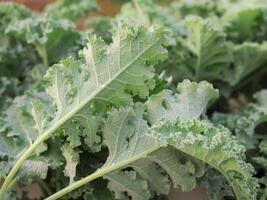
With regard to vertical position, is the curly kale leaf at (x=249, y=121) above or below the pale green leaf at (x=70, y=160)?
above

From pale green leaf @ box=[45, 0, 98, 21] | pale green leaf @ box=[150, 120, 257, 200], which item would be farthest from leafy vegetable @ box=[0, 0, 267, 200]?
pale green leaf @ box=[45, 0, 98, 21]

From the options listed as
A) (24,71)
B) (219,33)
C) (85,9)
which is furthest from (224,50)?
(24,71)

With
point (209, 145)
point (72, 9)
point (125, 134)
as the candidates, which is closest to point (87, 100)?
point (125, 134)

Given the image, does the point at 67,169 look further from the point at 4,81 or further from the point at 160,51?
the point at 4,81

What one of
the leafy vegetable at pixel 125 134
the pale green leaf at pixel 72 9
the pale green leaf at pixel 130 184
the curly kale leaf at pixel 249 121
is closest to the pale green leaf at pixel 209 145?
the leafy vegetable at pixel 125 134

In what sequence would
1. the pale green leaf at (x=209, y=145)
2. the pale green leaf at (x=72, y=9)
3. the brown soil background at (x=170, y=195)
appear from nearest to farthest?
the pale green leaf at (x=209, y=145), the brown soil background at (x=170, y=195), the pale green leaf at (x=72, y=9)

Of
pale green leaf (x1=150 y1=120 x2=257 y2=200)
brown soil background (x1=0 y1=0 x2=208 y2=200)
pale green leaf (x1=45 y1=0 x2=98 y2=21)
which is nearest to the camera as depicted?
pale green leaf (x1=150 y1=120 x2=257 y2=200)

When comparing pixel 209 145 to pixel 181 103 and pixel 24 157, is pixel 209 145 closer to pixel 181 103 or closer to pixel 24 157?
pixel 181 103

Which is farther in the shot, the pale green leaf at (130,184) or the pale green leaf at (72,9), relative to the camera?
the pale green leaf at (72,9)

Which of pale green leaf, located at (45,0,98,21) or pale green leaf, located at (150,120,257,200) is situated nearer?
pale green leaf, located at (150,120,257,200)

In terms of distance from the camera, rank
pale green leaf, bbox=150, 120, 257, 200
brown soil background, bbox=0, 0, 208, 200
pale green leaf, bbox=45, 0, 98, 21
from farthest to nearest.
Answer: pale green leaf, bbox=45, 0, 98, 21, brown soil background, bbox=0, 0, 208, 200, pale green leaf, bbox=150, 120, 257, 200

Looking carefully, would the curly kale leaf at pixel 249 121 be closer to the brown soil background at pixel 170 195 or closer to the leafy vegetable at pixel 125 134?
the leafy vegetable at pixel 125 134

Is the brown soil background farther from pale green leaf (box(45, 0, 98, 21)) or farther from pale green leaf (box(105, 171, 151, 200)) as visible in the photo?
pale green leaf (box(45, 0, 98, 21))
